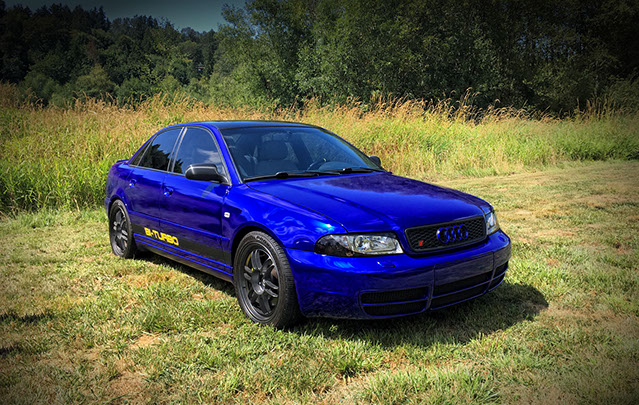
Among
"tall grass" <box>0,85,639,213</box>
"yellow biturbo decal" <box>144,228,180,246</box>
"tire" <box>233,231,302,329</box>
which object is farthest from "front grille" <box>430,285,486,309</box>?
"tall grass" <box>0,85,639,213</box>

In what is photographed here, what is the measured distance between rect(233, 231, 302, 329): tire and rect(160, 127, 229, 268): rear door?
0.31 m

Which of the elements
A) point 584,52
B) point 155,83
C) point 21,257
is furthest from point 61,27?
point 21,257

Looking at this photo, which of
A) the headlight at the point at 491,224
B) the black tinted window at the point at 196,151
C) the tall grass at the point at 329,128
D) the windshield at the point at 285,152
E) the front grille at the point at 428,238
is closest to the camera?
the front grille at the point at 428,238

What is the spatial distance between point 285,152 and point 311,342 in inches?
70.7

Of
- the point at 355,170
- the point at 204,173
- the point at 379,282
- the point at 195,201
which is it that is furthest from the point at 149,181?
the point at 379,282

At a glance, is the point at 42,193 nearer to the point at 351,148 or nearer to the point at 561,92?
the point at 351,148

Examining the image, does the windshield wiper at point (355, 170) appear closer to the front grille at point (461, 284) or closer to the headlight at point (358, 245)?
the headlight at point (358, 245)

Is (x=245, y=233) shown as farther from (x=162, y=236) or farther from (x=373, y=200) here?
(x=162, y=236)

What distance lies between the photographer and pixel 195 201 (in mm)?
4242

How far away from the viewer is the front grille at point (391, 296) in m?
3.18

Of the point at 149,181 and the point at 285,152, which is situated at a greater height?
the point at 285,152

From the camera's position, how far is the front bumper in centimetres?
313

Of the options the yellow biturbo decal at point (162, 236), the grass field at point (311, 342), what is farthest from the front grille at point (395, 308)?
the yellow biturbo decal at point (162, 236)

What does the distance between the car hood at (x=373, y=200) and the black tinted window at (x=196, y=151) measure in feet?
2.05
